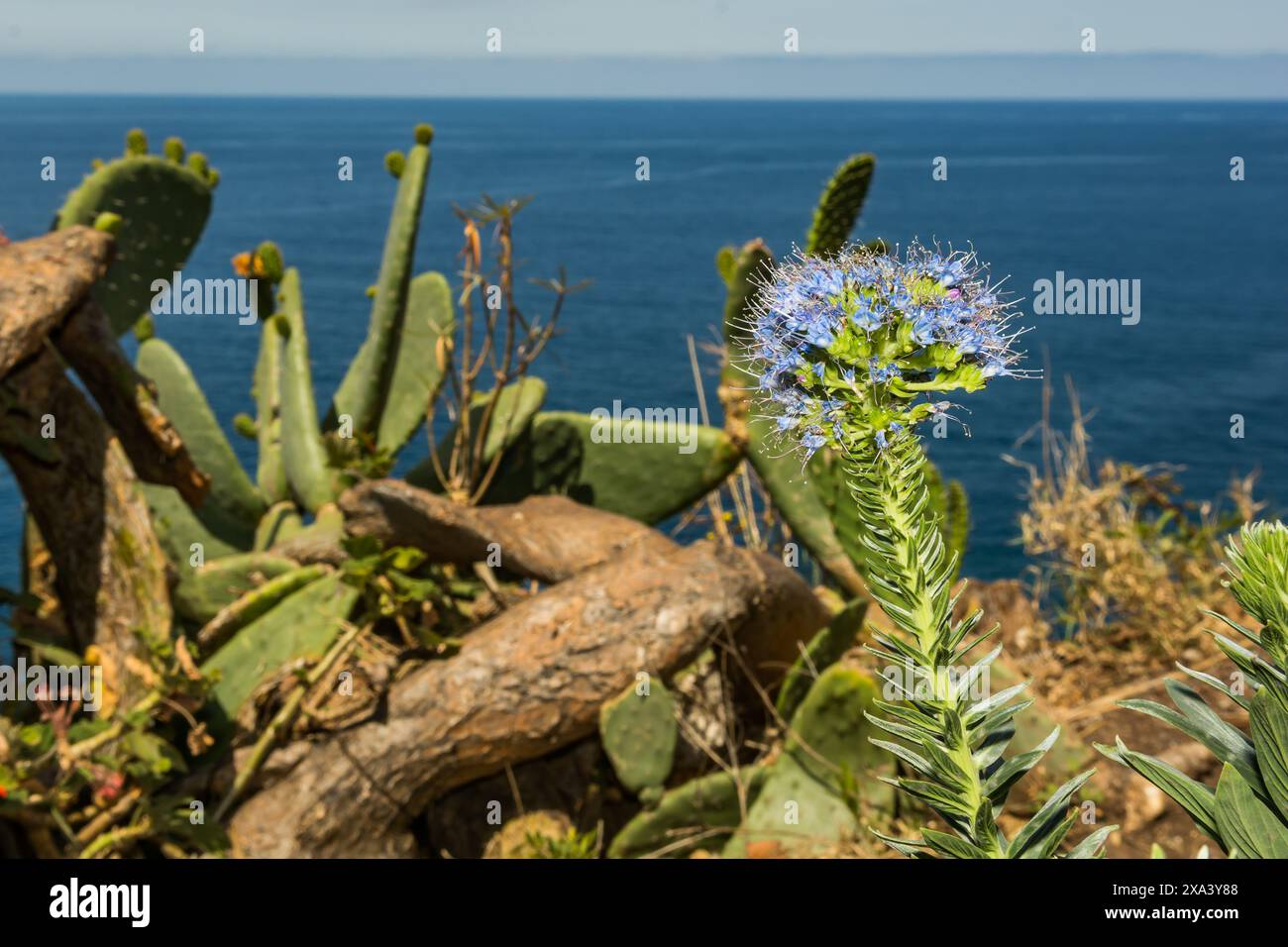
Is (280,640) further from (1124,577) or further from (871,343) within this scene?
(1124,577)

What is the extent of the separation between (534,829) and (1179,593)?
2.92 meters

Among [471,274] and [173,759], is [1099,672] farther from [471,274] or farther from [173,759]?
[173,759]

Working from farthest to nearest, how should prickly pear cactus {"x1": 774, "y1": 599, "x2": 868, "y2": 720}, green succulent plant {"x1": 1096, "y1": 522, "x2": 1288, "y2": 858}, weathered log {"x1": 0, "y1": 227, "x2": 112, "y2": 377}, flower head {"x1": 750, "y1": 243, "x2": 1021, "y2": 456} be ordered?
1. prickly pear cactus {"x1": 774, "y1": 599, "x2": 868, "y2": 720}
2. weathered log {"x1": 0, "y1": 227, "x2": 112, "y2": 377}
3. flower head {"x1": 750, "y1": 243, "x2": 1021, "y2": 456}
4. green succulent plant {"x1": 1096, "y1": 522, "x2": 1288, "y2": 858}

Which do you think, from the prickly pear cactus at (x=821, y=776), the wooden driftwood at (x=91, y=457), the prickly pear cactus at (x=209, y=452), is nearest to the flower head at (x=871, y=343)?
the prickly pear cactus at (x=821, y=776)

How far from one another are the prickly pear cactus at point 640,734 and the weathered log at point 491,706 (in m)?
0.09

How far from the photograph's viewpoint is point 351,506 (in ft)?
13.0

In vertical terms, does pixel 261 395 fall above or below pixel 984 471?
above

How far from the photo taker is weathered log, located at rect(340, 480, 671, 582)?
3.91 m

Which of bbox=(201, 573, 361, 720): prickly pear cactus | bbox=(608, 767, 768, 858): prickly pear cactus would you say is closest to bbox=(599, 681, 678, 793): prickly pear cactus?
bbox=(608, 767, 768, 858): prickly pear cactus

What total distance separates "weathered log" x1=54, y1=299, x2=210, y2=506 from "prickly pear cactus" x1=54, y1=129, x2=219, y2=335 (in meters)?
0.99

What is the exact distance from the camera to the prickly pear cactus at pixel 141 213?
4.57m

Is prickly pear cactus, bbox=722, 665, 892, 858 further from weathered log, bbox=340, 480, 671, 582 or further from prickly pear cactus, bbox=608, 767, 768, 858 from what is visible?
weathered log, bbox=340, 480, 671, 582

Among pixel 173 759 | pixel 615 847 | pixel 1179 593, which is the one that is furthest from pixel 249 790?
pixel 1179 593

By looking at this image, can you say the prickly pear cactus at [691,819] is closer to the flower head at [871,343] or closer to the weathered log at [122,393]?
the weathered log at [122,393]
